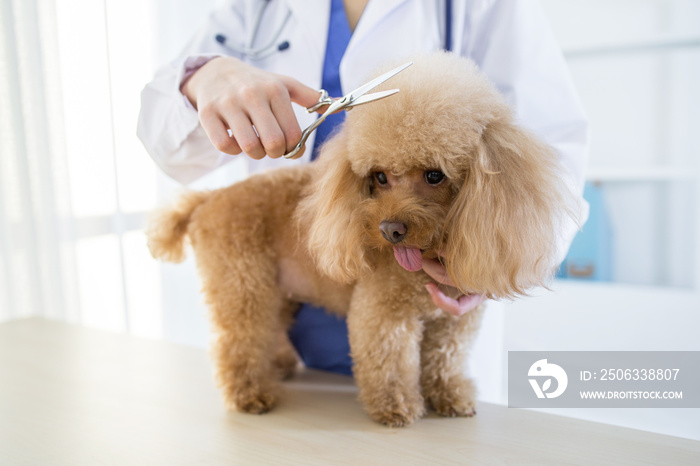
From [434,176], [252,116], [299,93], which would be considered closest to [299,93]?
[299,93]

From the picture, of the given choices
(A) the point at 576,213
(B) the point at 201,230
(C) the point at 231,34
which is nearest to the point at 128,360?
(B) the point at 201,230

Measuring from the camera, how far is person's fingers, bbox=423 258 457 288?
708mm

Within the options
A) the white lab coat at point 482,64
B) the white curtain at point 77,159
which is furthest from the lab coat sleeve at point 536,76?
the white curtain at point 77,159

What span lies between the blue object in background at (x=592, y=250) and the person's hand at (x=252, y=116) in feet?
5.42

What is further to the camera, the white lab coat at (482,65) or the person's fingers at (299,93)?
the white lab coat at (482,65)

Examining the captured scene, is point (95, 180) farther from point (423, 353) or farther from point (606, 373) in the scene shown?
point (606, 373)

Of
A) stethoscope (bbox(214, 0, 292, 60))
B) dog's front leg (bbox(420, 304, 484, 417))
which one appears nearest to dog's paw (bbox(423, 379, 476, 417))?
dog's front leg (bbox(420, 304, 484, 417))

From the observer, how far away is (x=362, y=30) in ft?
3.08

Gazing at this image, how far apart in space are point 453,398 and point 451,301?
18 cm

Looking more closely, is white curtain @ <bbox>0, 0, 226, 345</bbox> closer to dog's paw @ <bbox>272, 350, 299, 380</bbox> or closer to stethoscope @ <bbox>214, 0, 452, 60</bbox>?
stethoscope @ <bbox>214, 0, 452, 60</bbox>

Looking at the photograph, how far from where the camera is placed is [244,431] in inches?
29.6

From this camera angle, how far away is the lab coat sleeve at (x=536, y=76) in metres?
0.94

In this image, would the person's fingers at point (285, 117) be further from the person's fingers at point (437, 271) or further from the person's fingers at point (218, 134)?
the person's fingers at point (437, 271)

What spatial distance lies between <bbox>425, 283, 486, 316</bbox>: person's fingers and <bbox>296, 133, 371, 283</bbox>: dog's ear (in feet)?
0.34
